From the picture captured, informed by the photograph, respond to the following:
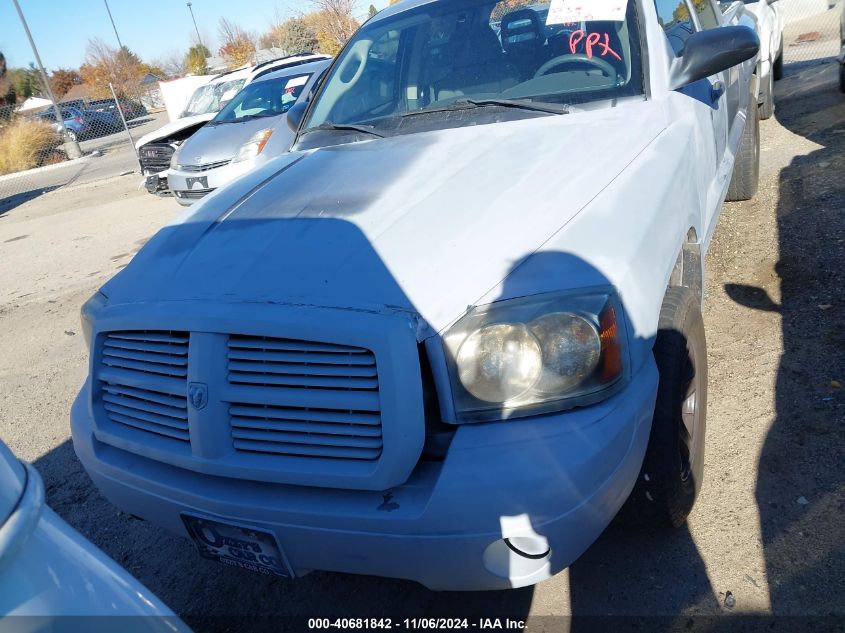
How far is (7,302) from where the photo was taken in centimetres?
720

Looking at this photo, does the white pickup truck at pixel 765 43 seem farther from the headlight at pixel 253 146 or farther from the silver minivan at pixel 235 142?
the headlight at pixel 253 146

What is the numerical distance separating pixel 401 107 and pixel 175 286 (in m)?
1.71

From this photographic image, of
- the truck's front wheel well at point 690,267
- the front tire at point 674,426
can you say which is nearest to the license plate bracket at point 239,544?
the front tire at point 674,426

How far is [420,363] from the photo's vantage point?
6.09ft

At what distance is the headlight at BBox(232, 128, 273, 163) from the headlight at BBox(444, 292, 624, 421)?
7.69m

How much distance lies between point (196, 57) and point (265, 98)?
160ft

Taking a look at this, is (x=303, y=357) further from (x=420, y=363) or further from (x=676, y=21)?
(x=676, y=21)

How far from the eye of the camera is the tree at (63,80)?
190 ft

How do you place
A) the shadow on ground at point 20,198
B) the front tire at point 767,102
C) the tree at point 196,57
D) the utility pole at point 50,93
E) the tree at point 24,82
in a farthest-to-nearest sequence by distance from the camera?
the tree at point 196,57
the tree at point 24,82
the utility pole at point 50,93
the shadow on ground at point 20,198
the front tire at point 767,102

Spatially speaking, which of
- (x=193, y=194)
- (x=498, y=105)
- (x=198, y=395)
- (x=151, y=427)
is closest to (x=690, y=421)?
(x=498, y=105)

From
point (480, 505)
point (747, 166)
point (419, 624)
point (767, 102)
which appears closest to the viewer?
point (480, 505)

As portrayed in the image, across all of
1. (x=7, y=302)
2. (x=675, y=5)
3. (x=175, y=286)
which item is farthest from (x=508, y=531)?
(x=7, y=302)

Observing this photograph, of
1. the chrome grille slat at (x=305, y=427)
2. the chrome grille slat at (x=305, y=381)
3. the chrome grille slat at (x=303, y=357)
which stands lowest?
the chrome grille slat at (x=305, y=427)

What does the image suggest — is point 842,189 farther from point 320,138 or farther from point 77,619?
point 77,619
